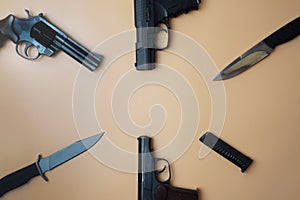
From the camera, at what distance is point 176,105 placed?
976 millimetres

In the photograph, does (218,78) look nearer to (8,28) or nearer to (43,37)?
(43,37)

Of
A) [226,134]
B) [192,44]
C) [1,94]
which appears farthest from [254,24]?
[1,94]

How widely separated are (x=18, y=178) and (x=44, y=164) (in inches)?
4.8

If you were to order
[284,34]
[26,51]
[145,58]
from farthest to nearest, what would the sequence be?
[26,51] → [145,58] → [284,34]

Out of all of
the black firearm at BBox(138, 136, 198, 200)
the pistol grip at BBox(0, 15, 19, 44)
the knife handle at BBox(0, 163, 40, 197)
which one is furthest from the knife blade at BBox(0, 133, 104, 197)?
the pistol grip at BBox(0, 15, 19, 44)

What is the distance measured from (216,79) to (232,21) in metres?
0.19

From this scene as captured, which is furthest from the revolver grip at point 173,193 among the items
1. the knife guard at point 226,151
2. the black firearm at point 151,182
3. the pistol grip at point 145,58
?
the pistol grip at point 145,58

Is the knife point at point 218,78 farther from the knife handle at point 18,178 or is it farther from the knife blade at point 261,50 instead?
the knife handle at point 18,178

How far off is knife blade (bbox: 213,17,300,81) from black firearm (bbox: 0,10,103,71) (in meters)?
0.45

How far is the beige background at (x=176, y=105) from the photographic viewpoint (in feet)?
2.88

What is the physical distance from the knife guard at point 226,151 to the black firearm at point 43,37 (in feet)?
1.51

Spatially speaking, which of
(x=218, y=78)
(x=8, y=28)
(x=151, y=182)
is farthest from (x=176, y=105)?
(x=8, y=28)

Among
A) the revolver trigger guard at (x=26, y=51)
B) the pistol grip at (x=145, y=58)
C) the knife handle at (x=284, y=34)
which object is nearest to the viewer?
the knife handle at (x=284, y=34)

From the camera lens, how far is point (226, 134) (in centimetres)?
93
